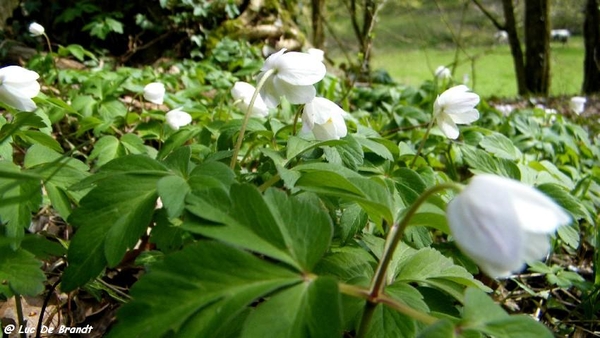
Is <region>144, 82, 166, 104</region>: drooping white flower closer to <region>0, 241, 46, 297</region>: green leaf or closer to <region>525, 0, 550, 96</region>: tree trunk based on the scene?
<region>0, 241, 46, 297</region>: green leaf

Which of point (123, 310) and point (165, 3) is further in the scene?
point (165, 3)

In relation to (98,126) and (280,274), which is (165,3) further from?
(280,274)

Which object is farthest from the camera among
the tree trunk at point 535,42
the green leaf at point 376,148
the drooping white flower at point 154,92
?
the tree trunk at point 535,42

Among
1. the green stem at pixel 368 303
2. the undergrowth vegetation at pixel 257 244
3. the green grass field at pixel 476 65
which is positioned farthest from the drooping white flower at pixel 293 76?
the green grass field at pixel 476 65

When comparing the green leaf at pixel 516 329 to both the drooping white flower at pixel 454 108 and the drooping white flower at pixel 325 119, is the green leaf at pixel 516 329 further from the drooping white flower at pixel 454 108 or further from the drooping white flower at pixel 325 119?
the drooping white flower at pixel 454 108

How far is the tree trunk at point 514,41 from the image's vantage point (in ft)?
27.1

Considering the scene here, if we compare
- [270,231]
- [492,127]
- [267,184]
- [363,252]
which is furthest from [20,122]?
[492,127]

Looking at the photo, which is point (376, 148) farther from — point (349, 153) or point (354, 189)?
point (354, 189)

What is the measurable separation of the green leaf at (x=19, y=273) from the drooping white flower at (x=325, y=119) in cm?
64

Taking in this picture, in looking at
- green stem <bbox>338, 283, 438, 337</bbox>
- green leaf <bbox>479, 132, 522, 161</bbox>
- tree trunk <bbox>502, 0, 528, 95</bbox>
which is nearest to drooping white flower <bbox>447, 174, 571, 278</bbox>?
green stem <bbox>338, 283, 438, 337</bbox>

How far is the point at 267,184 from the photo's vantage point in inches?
39.0

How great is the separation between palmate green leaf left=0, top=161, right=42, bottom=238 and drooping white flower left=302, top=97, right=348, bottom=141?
1.93ft

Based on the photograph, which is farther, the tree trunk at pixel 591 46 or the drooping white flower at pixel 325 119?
the tree trunk at pixel 591 46

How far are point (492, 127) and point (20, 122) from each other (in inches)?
102
